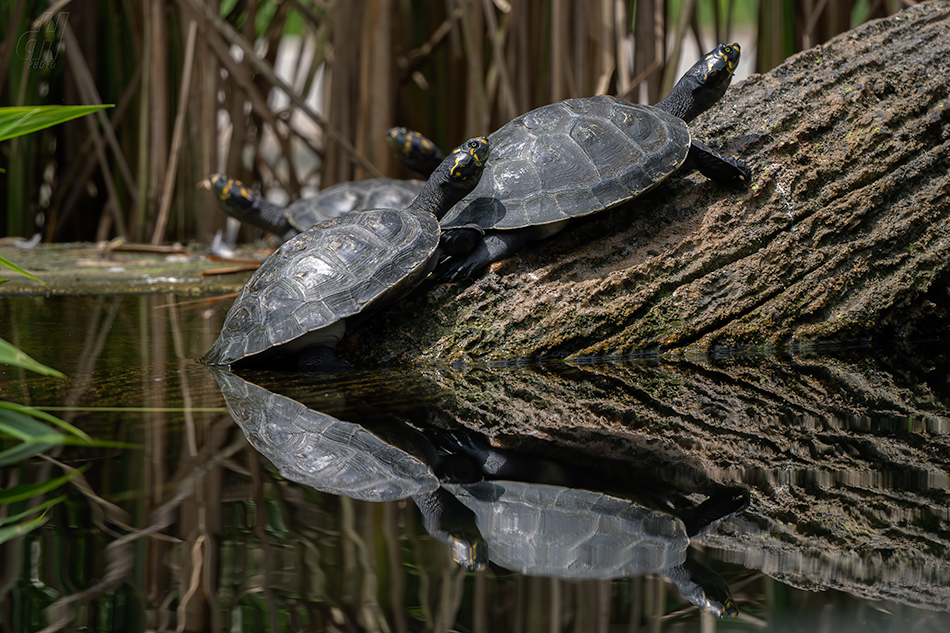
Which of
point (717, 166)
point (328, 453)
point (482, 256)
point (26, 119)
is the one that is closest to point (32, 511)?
point (328, 453)

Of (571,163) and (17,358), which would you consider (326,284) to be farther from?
(17,358)

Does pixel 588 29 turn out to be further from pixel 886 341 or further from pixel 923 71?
pixel 886 341

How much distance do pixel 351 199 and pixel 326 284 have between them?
2.19m

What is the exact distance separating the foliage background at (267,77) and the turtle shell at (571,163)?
1.29 meters

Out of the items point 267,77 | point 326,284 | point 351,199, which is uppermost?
point 267,77

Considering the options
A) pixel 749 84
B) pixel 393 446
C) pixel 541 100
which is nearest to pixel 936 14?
pixel 749 84

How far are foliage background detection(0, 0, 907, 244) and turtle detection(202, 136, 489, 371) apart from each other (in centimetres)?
178

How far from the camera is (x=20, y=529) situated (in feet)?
3.91

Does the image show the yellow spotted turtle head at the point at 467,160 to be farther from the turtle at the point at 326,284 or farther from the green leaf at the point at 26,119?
the green leaf at the point at 26,119

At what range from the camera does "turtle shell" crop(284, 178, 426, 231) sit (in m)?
4.51

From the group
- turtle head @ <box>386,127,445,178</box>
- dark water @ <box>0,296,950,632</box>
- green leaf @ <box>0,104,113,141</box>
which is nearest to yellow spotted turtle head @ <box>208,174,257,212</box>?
turtle head @ <box>386,127,445,178</box>

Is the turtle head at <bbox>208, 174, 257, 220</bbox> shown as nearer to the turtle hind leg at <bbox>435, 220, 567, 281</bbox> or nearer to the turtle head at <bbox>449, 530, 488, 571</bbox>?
the turtle hind leg at <bbox>435, 220, 567, 281</bbox>

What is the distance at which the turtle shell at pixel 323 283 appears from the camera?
8.14 feet

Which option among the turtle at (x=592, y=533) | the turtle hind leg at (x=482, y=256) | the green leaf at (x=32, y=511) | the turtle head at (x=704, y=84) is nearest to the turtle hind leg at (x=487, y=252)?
the turtle hind leg at (x=482, y=256)
